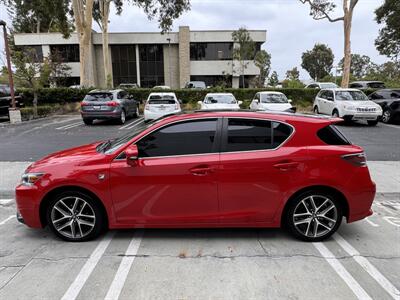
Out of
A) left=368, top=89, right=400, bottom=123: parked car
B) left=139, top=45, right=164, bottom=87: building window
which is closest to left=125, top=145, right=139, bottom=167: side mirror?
left=368, top=89, right=400, bottom=123: parked car

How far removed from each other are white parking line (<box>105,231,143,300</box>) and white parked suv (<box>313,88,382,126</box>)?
12.2 m

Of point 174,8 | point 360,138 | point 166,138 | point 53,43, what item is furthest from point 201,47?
point 166,138

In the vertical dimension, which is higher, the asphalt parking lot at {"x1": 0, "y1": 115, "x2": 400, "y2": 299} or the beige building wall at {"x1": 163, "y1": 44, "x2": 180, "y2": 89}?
the beige building wall at {"x1": 163, "y1": 44, "x2": 180, "y2": 89}

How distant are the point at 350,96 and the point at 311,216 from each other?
41.3ft

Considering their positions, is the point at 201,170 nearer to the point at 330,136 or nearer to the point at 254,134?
the point at 254,134

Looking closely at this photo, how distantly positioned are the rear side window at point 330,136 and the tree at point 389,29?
94.4 ft

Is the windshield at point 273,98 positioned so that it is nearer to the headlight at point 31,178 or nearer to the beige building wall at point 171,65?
the headlight at point 31,178

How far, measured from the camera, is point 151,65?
125 feet

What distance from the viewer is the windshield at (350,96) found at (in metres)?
14.3

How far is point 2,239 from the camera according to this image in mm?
4039

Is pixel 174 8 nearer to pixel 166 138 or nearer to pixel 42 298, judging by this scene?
pixel 166 138

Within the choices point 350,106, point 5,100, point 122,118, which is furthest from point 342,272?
point 5,100

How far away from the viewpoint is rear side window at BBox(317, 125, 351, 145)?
150 inches

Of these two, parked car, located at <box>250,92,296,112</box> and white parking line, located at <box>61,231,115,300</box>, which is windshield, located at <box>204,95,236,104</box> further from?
white parking line, located at <box>61,231,115,300</box>
